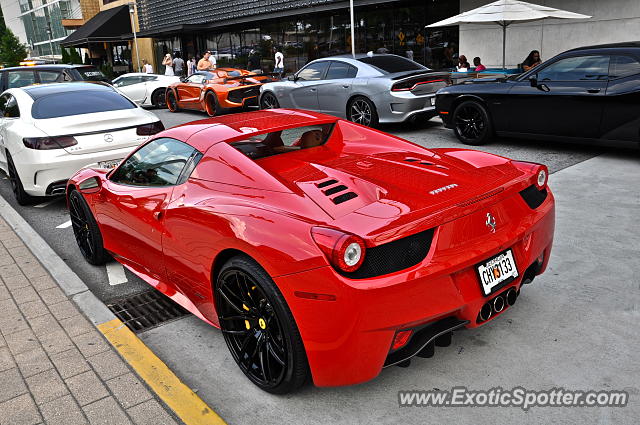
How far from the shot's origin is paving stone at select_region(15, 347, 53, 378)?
3.34m

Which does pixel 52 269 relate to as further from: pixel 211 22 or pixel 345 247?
pixel 211 22

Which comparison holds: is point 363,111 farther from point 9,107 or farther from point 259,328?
point 259,328

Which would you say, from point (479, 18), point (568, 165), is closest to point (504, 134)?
point (568, 165)

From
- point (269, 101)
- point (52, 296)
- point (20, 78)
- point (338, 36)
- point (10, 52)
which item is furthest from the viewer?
point (10, 52)

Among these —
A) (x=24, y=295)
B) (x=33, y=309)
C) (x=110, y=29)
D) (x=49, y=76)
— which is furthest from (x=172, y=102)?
(x=110, y=29)

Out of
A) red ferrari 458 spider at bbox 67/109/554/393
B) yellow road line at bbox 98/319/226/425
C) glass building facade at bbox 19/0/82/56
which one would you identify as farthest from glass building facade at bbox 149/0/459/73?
glass building facade at bbox 19/0/82/56

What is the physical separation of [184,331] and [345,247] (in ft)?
6.01

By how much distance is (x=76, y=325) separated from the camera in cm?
387

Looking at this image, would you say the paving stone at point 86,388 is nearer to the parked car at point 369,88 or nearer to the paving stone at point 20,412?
the paving stone at point 20,412

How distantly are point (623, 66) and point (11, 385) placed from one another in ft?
26.0

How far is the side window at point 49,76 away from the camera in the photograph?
13219mm

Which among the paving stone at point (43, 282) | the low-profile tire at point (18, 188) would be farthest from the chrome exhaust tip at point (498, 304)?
the low-profile tire at point (18, 188)

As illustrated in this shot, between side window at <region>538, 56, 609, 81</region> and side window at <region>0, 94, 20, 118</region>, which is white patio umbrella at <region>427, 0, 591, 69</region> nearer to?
side window at <region>538, 56, 609, 81</region>

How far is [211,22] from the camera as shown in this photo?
2858cm
